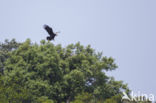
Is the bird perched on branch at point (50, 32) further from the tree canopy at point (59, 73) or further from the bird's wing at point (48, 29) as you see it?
Answer: the tree canopy at point (59, 73)

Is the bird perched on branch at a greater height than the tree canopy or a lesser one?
lesser

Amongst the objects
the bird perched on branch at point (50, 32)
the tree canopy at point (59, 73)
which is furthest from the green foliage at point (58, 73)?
the bird perched on branch at point (50, 32)

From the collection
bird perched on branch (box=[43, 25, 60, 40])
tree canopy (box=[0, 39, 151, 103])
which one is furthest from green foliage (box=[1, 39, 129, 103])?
bird perched on branch (box=[43, 25, 60, 40])

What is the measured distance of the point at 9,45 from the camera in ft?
201

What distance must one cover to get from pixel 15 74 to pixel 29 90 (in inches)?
120

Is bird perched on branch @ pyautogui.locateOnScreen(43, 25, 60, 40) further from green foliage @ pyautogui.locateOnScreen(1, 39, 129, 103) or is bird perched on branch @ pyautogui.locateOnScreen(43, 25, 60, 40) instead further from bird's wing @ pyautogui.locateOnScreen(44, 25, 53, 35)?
green foliage @ pyautogui.locateOnScreen(1, 39, 129, 103)

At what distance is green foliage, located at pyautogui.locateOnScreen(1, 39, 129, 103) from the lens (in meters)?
39.3

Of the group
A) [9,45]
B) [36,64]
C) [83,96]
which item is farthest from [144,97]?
[9,45]

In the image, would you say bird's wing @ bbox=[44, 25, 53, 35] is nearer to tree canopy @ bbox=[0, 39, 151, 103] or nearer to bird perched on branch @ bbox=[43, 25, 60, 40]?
bird perched on branch @ bbox=[43, 25, 60, 40]

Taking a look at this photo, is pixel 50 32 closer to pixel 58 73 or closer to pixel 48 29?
pixel 48 29

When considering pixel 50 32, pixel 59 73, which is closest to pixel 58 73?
pixel 59 73

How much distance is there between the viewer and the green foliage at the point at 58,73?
39.3 m

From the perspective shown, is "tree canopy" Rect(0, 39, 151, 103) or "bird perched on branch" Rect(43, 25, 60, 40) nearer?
"bird perched on branch" Rect(43, 25, 60, 40)

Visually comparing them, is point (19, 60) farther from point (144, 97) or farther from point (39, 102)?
point (144, 97)
